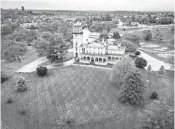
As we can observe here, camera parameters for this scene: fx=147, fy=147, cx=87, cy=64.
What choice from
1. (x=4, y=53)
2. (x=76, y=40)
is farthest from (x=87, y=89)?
(x=4, y=53)

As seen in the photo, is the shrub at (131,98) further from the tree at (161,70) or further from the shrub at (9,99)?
the shrub at (9,99)

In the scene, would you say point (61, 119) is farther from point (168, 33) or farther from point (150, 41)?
point (168, 33)

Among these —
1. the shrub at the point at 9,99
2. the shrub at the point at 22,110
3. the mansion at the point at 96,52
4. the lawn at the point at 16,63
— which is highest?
the mansion at the point at 96,52

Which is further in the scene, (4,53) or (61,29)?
(61,29)

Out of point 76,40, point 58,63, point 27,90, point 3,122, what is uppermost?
point 76,40

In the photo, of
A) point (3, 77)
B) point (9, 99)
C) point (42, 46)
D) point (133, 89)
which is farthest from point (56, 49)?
point (133, 89)

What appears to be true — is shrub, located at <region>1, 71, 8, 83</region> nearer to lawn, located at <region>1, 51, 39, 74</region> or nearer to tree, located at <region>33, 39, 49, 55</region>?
lawn, located at <region>1, 51, 39, 74</region>

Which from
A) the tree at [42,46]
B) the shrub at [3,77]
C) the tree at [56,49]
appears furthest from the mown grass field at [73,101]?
the tree at [42,46]

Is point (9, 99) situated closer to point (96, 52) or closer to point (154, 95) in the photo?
point (96, 52)
